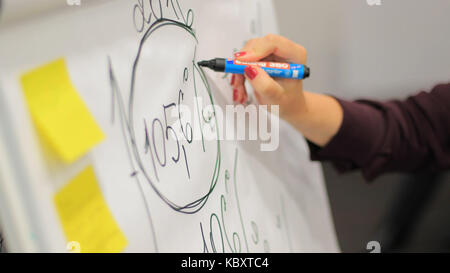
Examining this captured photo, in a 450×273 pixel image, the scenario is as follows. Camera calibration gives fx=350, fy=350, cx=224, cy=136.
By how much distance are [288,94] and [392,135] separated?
0.25 meters

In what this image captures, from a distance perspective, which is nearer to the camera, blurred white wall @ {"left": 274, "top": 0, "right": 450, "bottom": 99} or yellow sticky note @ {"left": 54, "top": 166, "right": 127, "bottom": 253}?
yellow sticky note @ {"left": 54, "top": 166, "right": 127, "bottom": 253}

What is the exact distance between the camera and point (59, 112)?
0.24 metres

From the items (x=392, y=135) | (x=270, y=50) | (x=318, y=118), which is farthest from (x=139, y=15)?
(x=392, y=135)

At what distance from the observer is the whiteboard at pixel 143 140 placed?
0.22 m

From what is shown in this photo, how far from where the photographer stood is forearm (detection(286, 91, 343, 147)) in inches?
22.7

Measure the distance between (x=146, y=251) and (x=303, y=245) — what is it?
1.27 ft

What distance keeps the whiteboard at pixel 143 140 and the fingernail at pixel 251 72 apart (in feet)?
0.14

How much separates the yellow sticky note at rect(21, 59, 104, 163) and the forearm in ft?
1.23

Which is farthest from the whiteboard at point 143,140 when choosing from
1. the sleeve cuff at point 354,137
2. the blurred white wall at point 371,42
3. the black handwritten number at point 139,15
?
the blurred white wall at point 371,42

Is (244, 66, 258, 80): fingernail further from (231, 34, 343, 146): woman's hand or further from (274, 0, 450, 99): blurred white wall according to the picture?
(274, 0, 450, 99): blurred white wall

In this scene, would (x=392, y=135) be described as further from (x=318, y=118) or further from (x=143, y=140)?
(x=143, y=140)

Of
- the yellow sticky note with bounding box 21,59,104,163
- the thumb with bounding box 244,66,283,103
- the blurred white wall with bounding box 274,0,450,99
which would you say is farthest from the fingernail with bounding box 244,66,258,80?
the blurred white wall with bounding box 274,0,450,99
